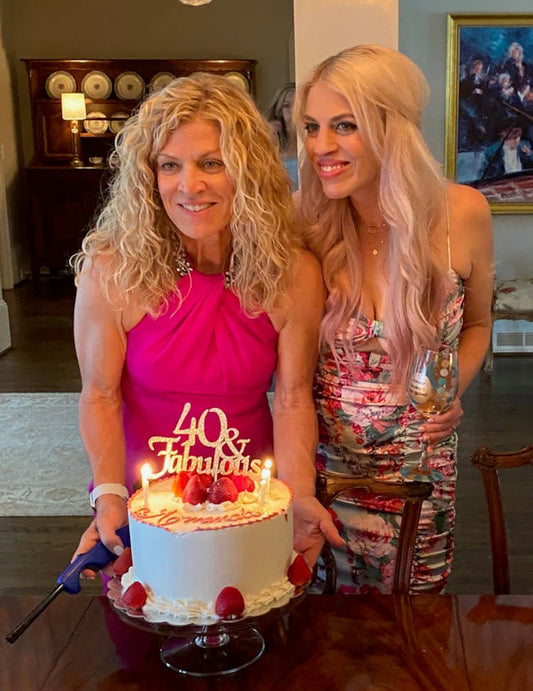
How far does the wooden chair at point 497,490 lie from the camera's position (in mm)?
1655

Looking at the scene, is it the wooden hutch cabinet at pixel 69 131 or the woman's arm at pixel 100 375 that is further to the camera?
the wooden hutch cabinet at pixel 69 131

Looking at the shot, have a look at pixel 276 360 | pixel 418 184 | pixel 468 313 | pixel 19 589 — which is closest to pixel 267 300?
pixel 276 360

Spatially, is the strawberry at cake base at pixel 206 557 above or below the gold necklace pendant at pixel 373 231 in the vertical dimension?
below

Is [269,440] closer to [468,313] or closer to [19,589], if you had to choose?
[468,313]

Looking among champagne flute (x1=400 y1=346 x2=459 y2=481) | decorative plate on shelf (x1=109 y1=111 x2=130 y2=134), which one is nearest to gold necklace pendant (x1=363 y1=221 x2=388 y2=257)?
champagne flute (x1=400 y1=346 x2=459 y2=481)

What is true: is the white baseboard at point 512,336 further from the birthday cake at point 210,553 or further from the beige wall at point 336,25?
the birthday cake at point 210,553

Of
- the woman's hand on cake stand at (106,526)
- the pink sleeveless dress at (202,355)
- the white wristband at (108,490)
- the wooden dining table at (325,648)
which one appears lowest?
the wooden dining table at (325,648)

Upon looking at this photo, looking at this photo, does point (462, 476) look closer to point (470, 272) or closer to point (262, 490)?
point (470, 272)

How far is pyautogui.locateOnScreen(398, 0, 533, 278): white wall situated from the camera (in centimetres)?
619

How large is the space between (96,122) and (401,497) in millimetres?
9054

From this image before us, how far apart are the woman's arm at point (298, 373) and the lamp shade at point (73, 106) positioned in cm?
813

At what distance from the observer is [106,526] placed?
5.08 feet

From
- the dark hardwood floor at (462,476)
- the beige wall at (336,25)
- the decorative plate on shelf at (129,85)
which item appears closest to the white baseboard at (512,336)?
the dark hardwood floor at (462,476)

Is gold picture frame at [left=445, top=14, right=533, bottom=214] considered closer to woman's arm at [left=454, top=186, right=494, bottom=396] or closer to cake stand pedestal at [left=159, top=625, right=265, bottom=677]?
woman's arm at [left=454, top=186, right=494, bottom=396]
